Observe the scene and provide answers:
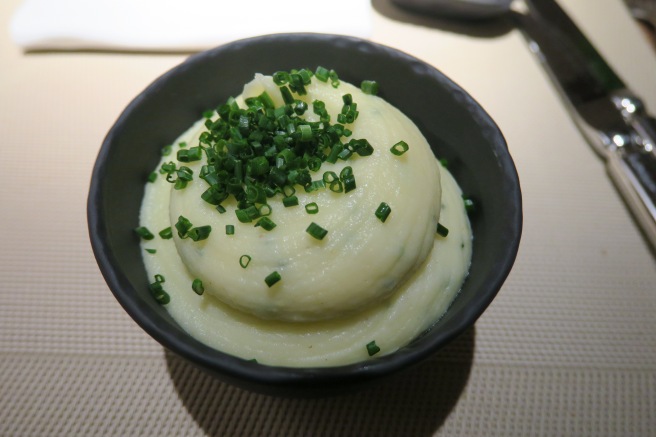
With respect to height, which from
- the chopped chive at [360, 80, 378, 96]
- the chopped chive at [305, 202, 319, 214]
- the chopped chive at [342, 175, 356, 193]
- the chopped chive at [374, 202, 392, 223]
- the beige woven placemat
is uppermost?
the chopped chive at [360, 80, 378, 96]

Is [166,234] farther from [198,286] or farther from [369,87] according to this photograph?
[369,87]

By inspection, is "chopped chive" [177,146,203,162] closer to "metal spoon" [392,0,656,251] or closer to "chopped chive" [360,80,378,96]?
"chopped chive" [360,80,378,96]

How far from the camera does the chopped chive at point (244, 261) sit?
3.73 ft

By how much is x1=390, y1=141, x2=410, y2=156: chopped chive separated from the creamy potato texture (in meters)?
0.02

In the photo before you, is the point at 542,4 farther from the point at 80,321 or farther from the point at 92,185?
the point at 80,321

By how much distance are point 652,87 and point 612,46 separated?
313 millimetres

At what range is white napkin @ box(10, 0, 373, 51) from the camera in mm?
2219

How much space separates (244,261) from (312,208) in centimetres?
21

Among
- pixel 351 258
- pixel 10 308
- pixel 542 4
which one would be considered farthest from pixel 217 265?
pixel 542 4

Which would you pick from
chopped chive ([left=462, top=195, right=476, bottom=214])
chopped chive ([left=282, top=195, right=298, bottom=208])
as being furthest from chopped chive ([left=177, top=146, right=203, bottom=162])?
chopped chive ([left=462, top=195, right=476, bottom=214])

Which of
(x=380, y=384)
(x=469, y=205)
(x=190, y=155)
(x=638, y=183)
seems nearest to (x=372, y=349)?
(x=380, y=384)

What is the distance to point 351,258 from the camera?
3.74 feet

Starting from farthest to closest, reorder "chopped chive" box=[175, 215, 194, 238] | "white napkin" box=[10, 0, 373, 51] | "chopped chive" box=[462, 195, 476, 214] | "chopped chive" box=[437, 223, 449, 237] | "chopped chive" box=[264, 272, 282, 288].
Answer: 1. "white napkin" box=[10, 0, 373, 51]
2. "chopped chive" box=[462, 195, 476, 214]
3. "chopped chive" box=[437, 223, 449, 237]
4. "chopped chive" box=[175, 215, 194, 238]
5. "chopped chive" box=[264, 272, 282, 288]

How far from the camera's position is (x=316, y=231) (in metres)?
1.13
